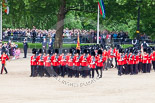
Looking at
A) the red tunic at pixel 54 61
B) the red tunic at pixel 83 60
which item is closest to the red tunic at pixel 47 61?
the red tunic at pixel 54 61

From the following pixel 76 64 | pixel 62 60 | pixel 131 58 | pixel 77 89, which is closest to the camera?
pixel 77 89

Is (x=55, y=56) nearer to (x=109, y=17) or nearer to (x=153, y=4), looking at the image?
(x=153, y=4)

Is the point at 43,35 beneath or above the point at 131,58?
above

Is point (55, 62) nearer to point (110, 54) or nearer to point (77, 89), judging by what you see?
point (77, 89)

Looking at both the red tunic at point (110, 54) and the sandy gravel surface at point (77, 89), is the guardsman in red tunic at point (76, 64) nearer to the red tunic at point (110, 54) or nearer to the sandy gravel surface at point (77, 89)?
the sandy gravel surface at point (77, 89)

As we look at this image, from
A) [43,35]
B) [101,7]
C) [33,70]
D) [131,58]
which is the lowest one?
[33,70]

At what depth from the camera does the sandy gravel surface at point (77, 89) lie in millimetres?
23703

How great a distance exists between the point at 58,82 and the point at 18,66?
1007 centimetres

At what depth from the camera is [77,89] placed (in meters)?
27.3

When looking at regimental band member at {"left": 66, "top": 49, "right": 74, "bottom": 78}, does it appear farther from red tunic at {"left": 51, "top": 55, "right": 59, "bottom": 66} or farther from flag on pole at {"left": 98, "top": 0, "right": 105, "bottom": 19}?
flag on pole at {"left": 98, "top": 0, "right": 105, "bottom": 19}

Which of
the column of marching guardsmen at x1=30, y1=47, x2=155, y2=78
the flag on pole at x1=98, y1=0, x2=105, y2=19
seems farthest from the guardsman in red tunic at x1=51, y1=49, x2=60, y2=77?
the flag on pole at x1=98, y1=0, x2=105, y2=19

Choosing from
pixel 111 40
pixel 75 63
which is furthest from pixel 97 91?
pixel 111 40

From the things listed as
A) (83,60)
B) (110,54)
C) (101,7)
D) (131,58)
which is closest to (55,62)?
(83,60)

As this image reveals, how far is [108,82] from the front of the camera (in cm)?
2997
